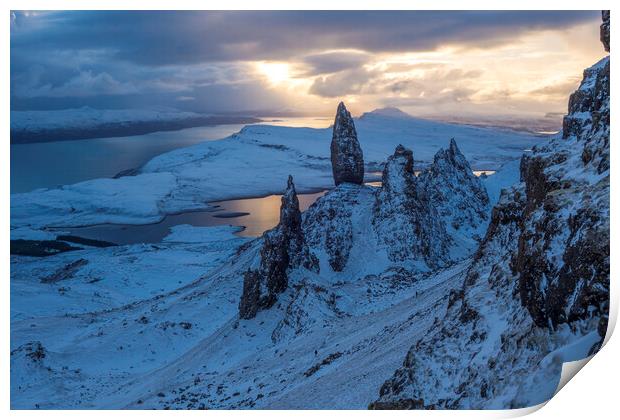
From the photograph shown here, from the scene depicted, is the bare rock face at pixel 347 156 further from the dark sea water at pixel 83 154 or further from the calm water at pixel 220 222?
the dark sea water at pixel 83 154

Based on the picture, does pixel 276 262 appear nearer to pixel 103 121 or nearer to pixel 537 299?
pixel 103 121

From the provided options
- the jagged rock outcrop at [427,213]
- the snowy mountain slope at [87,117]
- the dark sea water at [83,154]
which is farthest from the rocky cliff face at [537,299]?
the jagged rock outcrop at [427,213]

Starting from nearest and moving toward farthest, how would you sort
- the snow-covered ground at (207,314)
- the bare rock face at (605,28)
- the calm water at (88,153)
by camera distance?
the bare rock face at (605,28), the snow-covered ground at (207,314), the calm water at (88,153)

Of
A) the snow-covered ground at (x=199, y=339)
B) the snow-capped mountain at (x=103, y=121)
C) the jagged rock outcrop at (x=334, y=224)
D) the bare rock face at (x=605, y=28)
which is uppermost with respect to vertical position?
the bare rock face at (x=605, y=28)

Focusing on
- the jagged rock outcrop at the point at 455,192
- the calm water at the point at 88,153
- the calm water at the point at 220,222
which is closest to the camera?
the calm water at the point at 88,153

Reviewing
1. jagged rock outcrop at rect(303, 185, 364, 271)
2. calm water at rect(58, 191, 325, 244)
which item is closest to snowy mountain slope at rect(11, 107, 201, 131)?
jagged rock outcrop at rect(303, 185, 364, 271)

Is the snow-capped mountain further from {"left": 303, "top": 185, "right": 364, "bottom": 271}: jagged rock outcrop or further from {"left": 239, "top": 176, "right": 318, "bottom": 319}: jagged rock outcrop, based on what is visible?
{"left": 303, "top": 185, "right": 364, "bottom": 271}: jagged rock outcrop

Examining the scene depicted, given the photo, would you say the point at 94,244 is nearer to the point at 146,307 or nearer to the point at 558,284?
the point at 146,307
